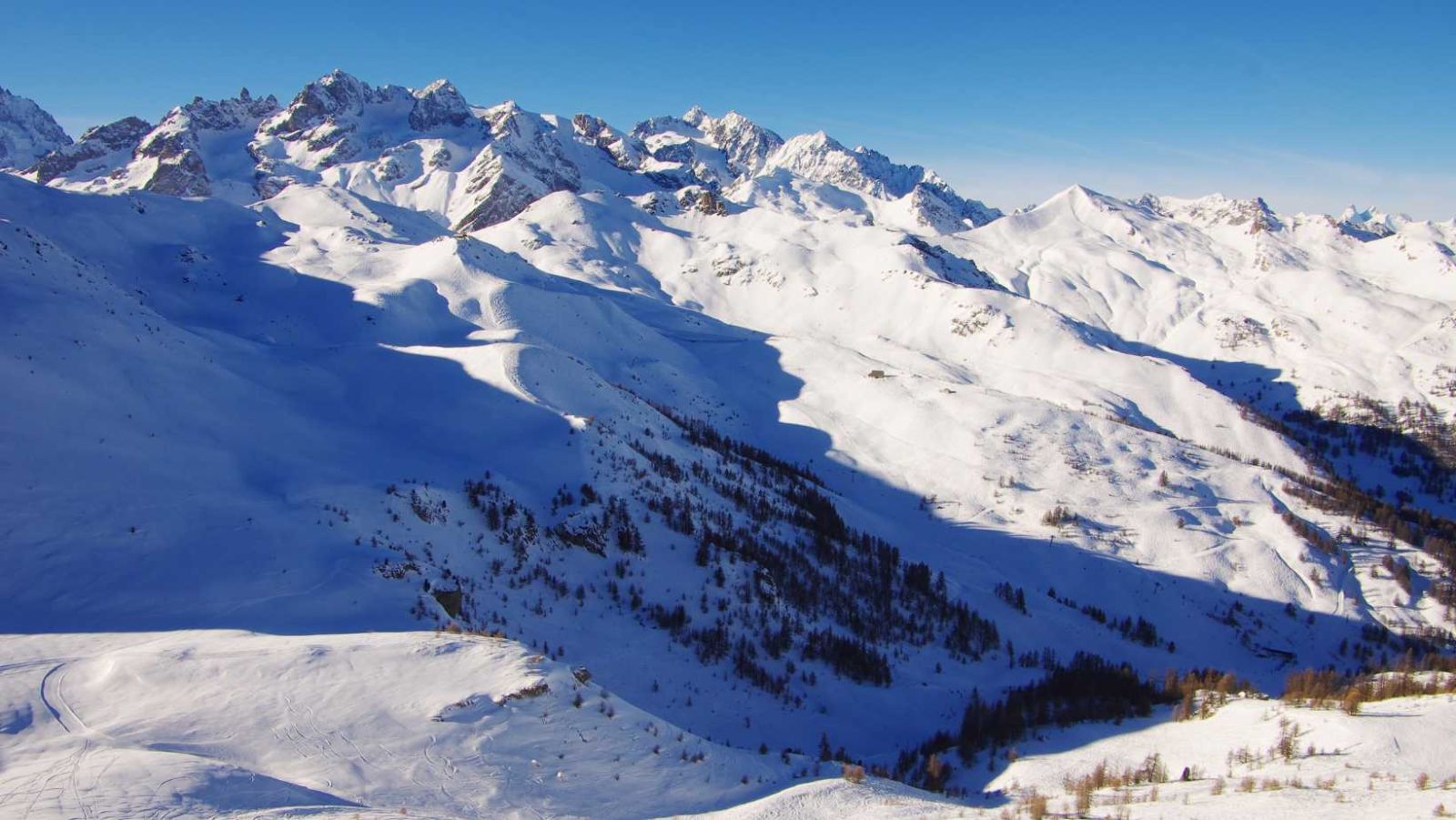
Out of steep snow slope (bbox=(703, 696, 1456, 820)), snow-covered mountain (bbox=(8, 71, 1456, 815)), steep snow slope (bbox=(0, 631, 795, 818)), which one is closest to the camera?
steep snow slope (bbox=(0, 631, 795, 818))

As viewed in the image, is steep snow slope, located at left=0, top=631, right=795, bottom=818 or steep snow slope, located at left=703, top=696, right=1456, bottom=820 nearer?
steep snow slope, located at left=0, top=631, right=795, bottom=818

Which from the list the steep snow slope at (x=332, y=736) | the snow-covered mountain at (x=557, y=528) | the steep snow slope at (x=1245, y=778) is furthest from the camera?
the snow-covered mountain at (x=557, y=528)

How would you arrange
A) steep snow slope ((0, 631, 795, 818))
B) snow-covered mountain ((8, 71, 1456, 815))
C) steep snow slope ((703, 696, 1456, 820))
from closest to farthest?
steep snow slope ((0, 631, 795, 818)), steep snow slope ((703, 696, 1456, 820)), snow-covered mountain ((8, 71, 1456, 815))

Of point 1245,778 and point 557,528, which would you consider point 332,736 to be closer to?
point 1245,778

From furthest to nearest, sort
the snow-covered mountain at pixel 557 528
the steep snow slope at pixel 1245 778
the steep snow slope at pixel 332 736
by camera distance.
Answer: the snow-covered mountain at pixel 557 528 < the steep snow slope at pixel 1245 778 < the steep snow slope at pixel 332 736

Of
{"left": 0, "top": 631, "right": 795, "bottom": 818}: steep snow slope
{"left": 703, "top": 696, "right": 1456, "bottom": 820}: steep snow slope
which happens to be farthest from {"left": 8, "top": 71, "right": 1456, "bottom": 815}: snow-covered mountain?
{"left": 703, "top": 696, "right": 1456, "bottom": 820}: steep snow slope

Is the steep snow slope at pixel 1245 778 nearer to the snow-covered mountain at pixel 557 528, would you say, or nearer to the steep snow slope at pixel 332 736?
the snow-covered mountain at pixel 557 528

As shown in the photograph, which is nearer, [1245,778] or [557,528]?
[1245,778]

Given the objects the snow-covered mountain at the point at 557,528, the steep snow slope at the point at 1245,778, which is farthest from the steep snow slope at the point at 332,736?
the steep snow slope at the point at 1245,778

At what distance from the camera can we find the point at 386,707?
54.4 ft

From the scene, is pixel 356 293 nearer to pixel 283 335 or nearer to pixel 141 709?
pixel 283 335

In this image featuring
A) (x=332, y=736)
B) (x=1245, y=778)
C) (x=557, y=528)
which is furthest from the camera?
(x=557, y=528)

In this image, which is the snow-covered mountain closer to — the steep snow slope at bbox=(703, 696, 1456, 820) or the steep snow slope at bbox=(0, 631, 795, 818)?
the steep snow slope at bbox=(0, 631, 795, 818)

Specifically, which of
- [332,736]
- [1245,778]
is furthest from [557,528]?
[1245,778]
